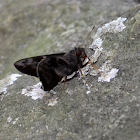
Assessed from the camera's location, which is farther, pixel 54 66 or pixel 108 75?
pixel 54 66

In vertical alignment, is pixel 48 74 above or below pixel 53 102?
above

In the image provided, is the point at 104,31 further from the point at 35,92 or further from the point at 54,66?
the point at 35,92

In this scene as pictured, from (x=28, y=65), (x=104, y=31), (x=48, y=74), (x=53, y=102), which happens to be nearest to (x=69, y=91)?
(x=53, y=102)

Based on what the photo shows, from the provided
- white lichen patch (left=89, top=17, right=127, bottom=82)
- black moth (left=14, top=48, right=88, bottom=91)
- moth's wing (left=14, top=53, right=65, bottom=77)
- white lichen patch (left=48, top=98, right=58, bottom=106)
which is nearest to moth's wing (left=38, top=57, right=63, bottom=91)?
black moth (left=14, top=48, right=88, bottom=91)

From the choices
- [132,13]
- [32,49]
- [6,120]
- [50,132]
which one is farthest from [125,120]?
[32,49]

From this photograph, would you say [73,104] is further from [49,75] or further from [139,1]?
[139,1]
